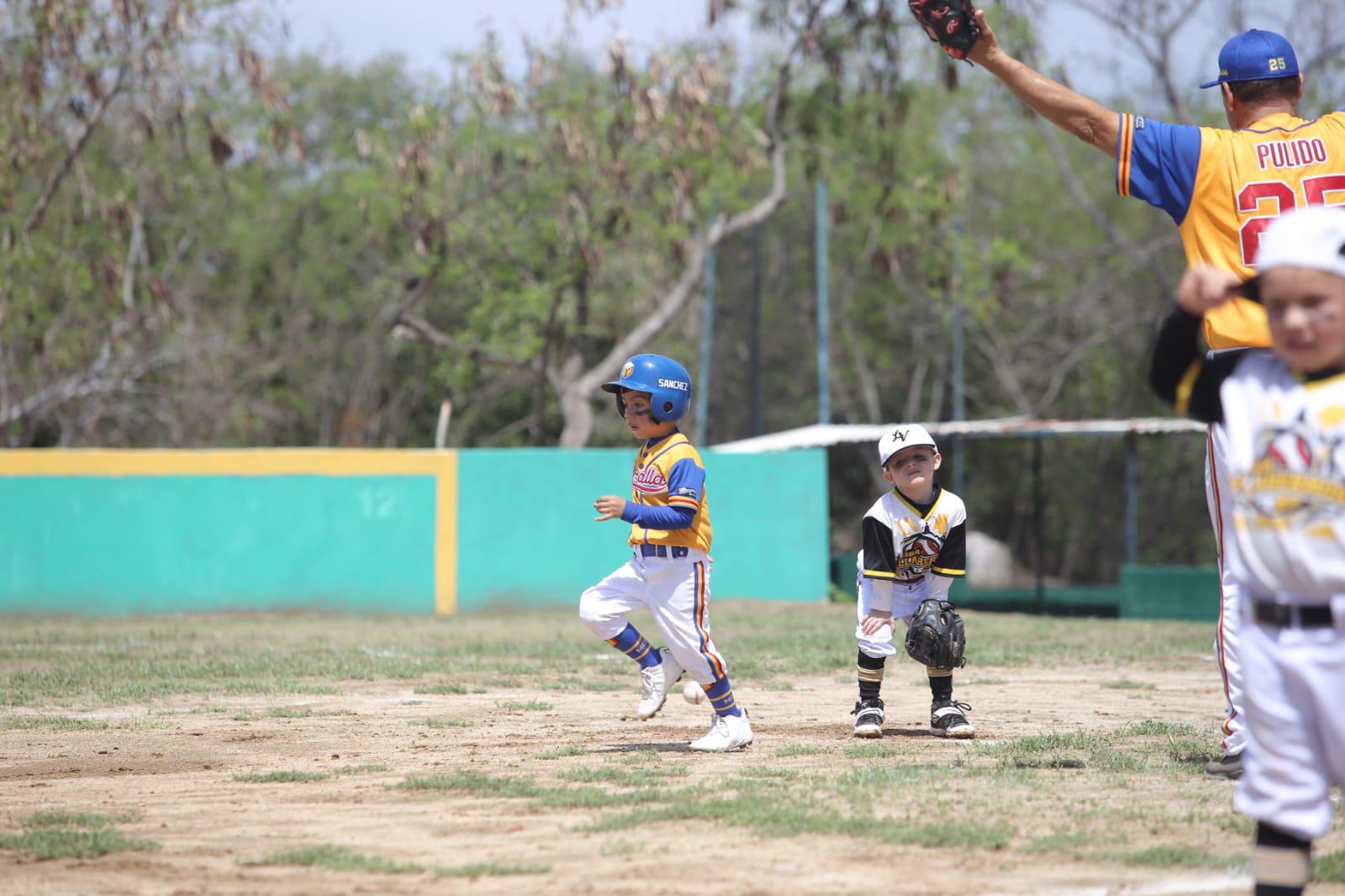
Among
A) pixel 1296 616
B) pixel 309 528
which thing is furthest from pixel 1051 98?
pixel 309 528

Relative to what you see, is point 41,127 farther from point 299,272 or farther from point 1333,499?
point 1333,499

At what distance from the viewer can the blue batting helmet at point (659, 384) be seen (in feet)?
23.0

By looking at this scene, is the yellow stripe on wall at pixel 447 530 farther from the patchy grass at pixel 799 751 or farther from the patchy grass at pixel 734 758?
the patchy grass at pixel 799 751

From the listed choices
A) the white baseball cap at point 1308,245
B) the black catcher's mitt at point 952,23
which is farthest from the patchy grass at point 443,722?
the white baseball cap at point 1308,245

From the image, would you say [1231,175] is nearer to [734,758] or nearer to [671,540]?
[671,540]

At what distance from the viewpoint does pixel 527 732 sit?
7.60 m

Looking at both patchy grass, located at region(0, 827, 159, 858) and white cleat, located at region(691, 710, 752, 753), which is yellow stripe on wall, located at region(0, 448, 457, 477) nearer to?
white cleat, located at region(691, 710, 752, 753)

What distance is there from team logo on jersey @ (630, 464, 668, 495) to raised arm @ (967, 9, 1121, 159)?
2.33m

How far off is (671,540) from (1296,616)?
3.57 m

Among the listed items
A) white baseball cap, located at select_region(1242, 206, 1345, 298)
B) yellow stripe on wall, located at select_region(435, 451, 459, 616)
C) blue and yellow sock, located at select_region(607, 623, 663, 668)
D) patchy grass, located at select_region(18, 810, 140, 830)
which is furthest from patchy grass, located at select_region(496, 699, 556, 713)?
yellow stripe on wall, located at select_region(435, 451, 459, 616)

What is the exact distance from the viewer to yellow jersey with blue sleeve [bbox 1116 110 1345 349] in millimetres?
5777

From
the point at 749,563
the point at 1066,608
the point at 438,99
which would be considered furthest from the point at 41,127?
the point at 1066,608

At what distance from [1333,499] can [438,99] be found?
21782mm

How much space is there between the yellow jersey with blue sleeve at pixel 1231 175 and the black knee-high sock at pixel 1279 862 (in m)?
2.46
